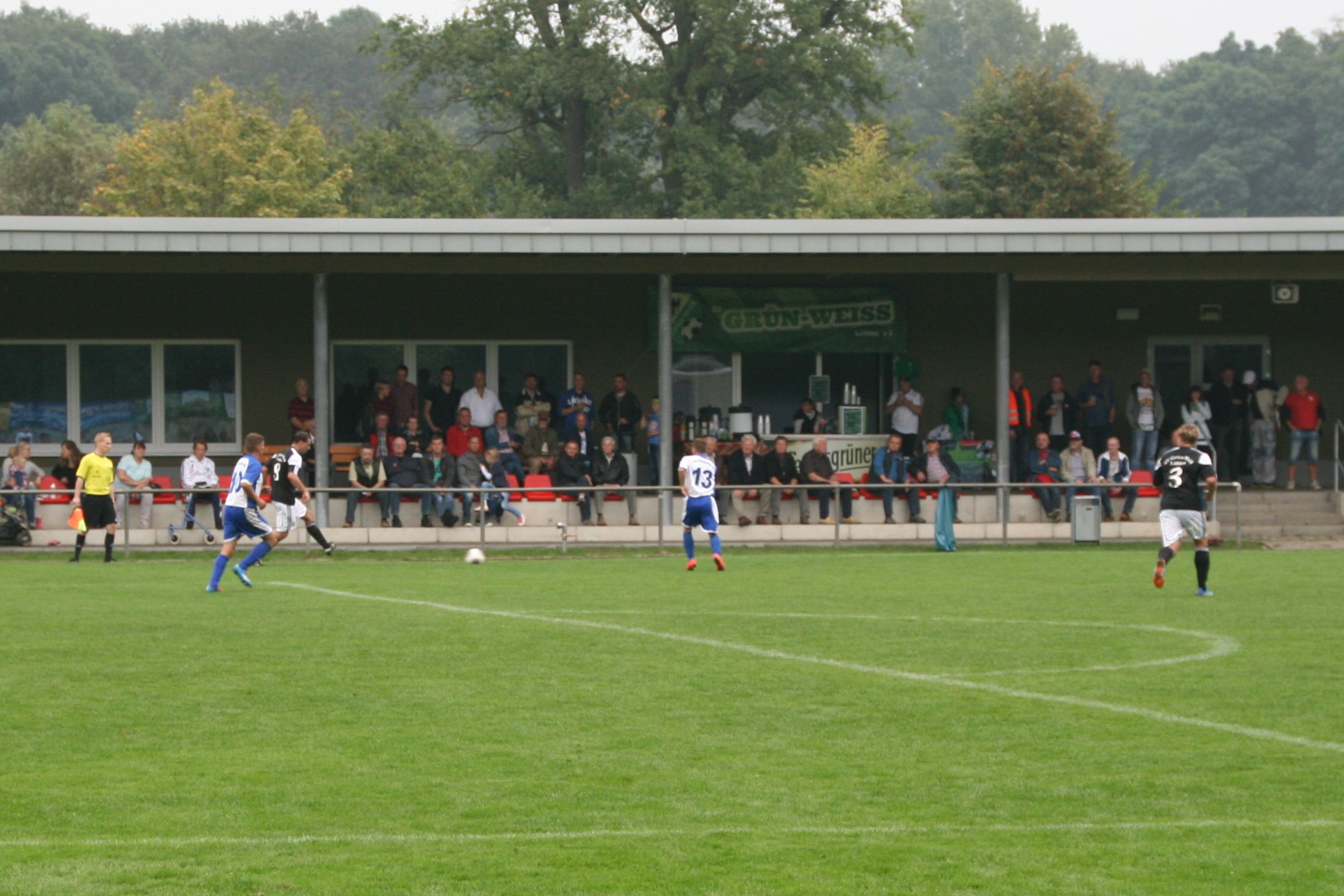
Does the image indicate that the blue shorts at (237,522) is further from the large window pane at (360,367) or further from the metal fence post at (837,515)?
the large window pane at (360,367)

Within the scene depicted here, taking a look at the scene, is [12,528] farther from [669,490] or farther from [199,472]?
[669,490]

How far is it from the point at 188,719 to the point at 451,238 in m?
13.1

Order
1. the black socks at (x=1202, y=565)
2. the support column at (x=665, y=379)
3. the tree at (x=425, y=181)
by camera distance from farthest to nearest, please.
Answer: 1. the tree at (x=425, y=181)
2. the support column at (x=665, y=379)
3. the black socks at (x=1202, y=565)

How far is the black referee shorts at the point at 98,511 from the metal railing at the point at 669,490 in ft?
0.73

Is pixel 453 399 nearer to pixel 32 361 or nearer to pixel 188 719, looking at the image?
pixel 32 361

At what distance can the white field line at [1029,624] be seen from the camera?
11.3 meters

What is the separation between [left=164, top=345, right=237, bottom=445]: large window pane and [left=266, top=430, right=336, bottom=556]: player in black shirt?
4199mm

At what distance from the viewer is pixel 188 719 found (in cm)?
970

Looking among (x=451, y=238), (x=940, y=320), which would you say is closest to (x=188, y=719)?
(x=451, y=238)

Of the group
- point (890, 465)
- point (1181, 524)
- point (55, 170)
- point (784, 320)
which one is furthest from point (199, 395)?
point (55, 170)

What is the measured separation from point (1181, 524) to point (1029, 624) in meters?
2.93

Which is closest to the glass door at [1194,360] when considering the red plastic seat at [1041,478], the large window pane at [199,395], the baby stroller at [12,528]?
the red plastic seat at [1041,478]

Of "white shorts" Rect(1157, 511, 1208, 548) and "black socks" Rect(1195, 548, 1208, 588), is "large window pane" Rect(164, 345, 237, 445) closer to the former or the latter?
"white shorts" Rect(1157, 511, 1208, 548)

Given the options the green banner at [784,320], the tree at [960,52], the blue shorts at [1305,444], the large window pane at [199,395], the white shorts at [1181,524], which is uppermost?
the tree at [960,52]
